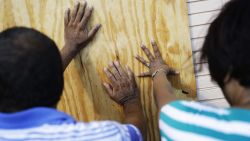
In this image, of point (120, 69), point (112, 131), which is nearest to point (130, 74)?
point (120, 69)

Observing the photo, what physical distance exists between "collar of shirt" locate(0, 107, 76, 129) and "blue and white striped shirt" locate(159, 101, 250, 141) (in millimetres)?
382

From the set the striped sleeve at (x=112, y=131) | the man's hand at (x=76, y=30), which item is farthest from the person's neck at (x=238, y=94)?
the man's hand at (x=76, y=30)

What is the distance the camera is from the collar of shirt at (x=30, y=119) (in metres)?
1.24

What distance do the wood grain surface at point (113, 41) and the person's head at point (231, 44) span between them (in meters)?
0.67

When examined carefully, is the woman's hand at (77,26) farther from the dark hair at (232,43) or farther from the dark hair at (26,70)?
the dark hair at (232,43)

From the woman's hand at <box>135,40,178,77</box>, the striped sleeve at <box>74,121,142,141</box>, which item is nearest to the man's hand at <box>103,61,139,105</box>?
the woman's hand at <box>135,40,178,77</box>

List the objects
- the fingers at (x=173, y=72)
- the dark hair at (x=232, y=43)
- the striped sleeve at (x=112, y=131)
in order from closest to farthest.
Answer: the dark hair at (x=232, y=43) → the striped sleeve at (x=112, y=131) → the fingers at (x=173, y=72)

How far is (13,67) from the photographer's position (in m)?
1.20

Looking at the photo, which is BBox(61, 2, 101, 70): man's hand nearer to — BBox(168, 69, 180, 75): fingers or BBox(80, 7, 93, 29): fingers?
BBox(80, 7, 93, 29): fingers

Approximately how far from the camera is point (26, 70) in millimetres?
1207

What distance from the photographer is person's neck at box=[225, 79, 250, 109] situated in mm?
1229

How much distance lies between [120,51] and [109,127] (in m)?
0.73

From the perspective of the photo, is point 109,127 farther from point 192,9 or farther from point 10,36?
point 192,9

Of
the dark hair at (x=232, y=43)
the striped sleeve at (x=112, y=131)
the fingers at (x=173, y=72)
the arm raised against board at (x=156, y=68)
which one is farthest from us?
the fingers at (x=173, y=72)
